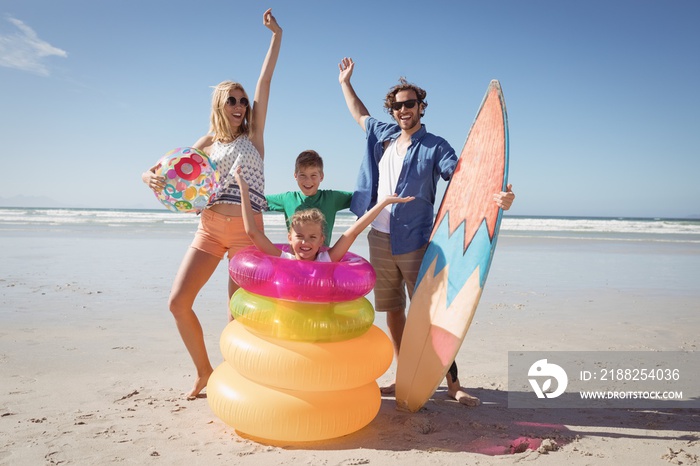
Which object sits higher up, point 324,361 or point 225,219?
point 225,219

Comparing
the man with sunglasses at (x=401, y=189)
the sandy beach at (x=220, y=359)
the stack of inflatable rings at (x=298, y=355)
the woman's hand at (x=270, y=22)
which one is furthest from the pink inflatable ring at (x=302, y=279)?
the woman's hand at (x=270, y=22)

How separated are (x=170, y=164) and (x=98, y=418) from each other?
5.96 ft

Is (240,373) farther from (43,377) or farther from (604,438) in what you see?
(604,438)

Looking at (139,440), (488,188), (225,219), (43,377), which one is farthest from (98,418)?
(488,188)

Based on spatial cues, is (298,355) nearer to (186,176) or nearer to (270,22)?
(186,176)

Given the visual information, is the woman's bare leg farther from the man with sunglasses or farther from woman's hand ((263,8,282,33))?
woman's hand ((263,8,282,33))

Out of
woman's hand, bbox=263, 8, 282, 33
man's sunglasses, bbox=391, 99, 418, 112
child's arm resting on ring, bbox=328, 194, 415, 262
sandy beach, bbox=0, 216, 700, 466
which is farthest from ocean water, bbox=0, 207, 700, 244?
child's arm resting on ring, bbox=328, 194, 415, 262

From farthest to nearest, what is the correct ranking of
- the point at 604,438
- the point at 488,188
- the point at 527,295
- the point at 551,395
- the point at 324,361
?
the point at 527,295
the point at 551,395
the point at 488,188
the point at 604,438
the point at 324,361

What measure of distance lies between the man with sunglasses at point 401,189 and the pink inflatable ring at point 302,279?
820 mm

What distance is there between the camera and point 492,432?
3.35 meters

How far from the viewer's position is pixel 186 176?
346cm

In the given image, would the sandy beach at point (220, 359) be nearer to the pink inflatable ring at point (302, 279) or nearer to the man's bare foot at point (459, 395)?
the man's bare foot at point (459, 395)

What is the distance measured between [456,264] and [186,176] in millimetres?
2060

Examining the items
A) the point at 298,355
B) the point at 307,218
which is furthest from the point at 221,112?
the point at 298,355
